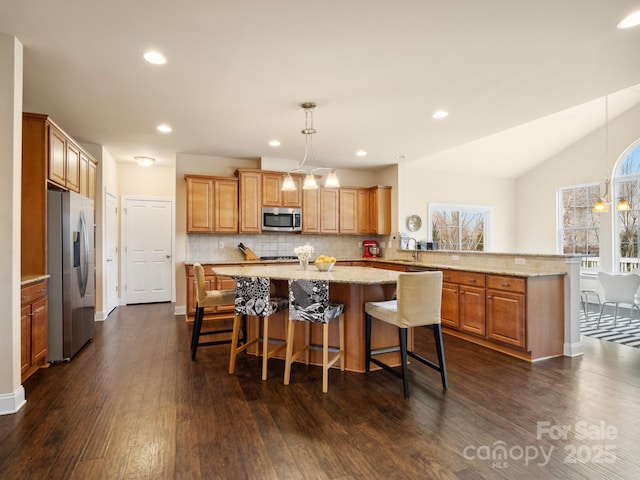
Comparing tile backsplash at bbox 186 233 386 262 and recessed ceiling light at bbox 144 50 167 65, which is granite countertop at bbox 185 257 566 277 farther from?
recessed ceiling light at bbox 144 50 167 65

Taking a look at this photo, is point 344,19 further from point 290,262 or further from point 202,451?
point 290,262

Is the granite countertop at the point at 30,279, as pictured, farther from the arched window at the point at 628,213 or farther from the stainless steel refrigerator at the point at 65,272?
the arched window at the point at 628,213

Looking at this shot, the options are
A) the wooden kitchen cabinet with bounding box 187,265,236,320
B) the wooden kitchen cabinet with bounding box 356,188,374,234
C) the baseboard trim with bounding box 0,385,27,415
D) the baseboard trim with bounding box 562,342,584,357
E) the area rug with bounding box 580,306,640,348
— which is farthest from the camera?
the wooden kitchen cabinet with bounding box 356,188,374,234

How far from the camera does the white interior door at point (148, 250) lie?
630cm

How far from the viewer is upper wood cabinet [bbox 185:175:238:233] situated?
17.6 feet

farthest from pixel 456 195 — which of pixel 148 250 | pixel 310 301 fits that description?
pixel 148 250

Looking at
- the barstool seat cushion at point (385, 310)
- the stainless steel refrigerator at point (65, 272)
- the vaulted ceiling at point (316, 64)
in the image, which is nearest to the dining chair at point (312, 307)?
the barstool seat cushion at point (385, 310)

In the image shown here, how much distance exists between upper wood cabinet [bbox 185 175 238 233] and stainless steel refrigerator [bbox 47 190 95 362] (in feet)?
5.90

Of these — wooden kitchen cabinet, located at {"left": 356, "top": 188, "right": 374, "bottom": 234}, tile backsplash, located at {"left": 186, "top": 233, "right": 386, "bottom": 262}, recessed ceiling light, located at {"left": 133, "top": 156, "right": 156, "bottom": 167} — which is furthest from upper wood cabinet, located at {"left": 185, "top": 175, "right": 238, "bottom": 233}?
wooden kitchen cabinet, located at {"left": 356, "top": 188, "right": 374, "bottom": 234}

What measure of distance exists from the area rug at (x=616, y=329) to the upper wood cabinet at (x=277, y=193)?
14.9 feet

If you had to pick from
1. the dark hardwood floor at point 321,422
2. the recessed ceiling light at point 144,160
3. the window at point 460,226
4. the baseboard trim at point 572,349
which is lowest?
the dark hardwood floor at point 321,422

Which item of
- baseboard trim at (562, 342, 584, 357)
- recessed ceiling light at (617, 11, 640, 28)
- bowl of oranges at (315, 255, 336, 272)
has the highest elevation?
recessed ceiling light at (617, 11, 640, 28)

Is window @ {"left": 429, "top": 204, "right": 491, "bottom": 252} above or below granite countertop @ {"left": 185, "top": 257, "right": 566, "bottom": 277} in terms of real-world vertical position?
above

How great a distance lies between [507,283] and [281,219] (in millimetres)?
3531
